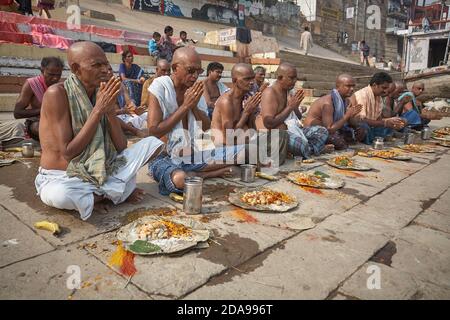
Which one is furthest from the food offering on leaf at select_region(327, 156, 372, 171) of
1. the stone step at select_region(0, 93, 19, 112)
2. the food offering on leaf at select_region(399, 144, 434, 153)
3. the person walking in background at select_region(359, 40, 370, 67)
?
the person walking in background at select_region(359, 40, 370, 67)

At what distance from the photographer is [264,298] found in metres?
1.80

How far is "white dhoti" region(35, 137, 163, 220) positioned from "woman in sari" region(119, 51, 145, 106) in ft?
16.6

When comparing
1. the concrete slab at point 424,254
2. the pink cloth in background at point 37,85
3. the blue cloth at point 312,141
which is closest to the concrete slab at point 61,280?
the concrete slab at point 424,254

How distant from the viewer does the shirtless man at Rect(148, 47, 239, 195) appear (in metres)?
3.33

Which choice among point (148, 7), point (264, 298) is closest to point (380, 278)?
point (264, 298)

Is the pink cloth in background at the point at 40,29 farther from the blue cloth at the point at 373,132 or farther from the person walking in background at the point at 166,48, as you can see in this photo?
the blue cloth at the point at 373,132

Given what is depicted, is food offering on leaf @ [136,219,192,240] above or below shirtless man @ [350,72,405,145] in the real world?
below

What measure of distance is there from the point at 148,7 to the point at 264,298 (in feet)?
83.3

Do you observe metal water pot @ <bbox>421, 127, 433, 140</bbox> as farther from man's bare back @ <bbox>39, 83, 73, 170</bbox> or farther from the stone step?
the stone step

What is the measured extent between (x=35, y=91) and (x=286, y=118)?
3860 millimetres

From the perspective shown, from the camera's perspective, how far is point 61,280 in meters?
1.87

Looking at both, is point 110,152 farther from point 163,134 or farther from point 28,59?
point 28,59

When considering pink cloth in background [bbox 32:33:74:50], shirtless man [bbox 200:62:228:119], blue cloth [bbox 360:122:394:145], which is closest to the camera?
shirtless man [bbox 200:62:228:119]

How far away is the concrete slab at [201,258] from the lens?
1884mm
